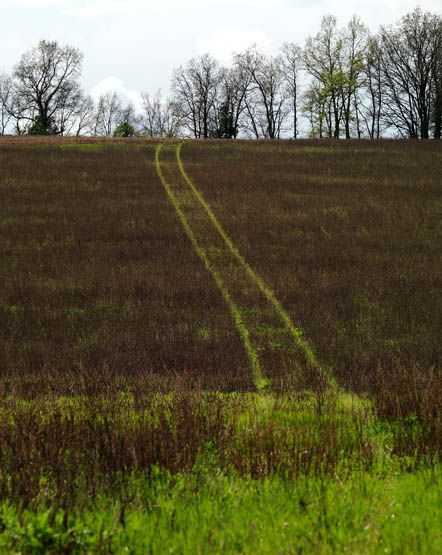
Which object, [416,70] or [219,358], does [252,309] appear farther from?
[416,70]

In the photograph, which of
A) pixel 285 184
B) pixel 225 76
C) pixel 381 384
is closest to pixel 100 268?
pixel 381 384

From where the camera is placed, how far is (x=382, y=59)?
231 feet

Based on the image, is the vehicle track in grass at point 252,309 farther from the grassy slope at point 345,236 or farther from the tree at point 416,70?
the tree at point 416,70

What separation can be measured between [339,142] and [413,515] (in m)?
43.0

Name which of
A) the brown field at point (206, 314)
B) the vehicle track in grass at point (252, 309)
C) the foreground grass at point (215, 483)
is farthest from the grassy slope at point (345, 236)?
the foreground grass at point (215, 483)

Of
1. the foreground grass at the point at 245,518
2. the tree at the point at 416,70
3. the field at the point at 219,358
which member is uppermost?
the tree at the point at 416,70

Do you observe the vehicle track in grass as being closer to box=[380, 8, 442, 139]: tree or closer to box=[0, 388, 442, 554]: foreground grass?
box=[0, 388, 442, 554]: foreground grass

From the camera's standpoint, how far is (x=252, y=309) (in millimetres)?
15445

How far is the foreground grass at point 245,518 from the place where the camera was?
406 centimetres

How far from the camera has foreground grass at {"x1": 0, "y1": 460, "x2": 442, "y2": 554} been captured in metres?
4.06

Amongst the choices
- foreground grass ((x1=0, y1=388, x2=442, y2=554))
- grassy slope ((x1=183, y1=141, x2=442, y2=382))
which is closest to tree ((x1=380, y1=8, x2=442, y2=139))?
grassy slope ((x1=183, y1=141, x2=442, y2=382))

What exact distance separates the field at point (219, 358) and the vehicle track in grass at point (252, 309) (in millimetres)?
74

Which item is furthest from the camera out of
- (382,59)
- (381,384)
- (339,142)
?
(382,59)

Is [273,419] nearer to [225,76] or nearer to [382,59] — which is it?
[382,59]
